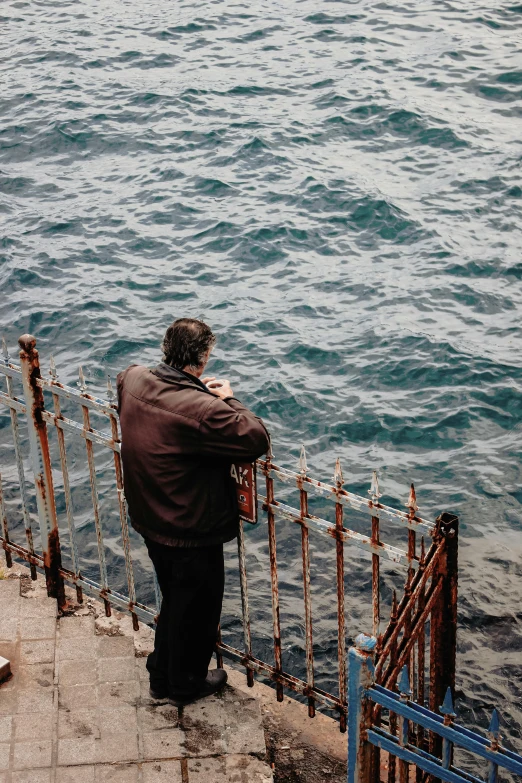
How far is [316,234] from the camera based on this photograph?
1517 cm

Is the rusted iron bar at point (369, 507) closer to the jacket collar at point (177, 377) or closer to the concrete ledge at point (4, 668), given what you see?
the jacket collar at point (177, 377)

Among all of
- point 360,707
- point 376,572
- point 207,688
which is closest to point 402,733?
point 360,707

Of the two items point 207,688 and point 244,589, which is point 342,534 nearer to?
point 244,589

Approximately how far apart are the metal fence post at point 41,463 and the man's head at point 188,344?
1102mm

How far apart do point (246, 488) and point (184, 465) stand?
356mm

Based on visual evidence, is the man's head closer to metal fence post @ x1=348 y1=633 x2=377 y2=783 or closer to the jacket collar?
the jacket collar

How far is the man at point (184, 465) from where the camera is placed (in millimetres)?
4402

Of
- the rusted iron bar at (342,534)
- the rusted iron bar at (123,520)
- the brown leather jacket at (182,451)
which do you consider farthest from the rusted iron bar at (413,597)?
the rusted iron bar at (123,520)

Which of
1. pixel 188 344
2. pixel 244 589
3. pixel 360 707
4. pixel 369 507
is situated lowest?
pixel 244 589

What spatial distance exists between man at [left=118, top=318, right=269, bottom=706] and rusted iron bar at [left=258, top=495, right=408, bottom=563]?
214 mm

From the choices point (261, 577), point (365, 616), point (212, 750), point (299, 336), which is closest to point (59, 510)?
point (261, 577)

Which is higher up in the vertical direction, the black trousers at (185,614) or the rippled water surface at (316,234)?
the black trousers at (185,614)

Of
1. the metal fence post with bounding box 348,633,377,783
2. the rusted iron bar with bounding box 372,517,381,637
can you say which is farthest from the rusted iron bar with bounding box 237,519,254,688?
the metal fence post with bounding box 348,633,377,783

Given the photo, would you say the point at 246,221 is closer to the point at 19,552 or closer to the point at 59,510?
the point at 59,510
